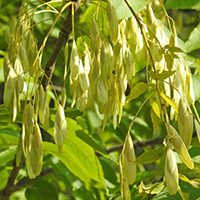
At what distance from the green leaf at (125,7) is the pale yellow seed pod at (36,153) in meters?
0.26

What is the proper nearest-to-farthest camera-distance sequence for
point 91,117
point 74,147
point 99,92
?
point 99,92
point 74,147
point 91,117

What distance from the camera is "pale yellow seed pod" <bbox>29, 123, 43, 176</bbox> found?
0.50 metres

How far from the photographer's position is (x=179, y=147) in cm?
43

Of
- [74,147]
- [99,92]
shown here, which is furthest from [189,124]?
[74,147]

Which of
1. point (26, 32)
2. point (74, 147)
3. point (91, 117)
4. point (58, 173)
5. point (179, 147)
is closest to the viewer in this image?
point (179, 147)

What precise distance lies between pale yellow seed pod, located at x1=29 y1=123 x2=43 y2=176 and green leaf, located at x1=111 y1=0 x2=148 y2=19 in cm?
26

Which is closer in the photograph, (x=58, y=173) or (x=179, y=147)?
(x=179, y=147)

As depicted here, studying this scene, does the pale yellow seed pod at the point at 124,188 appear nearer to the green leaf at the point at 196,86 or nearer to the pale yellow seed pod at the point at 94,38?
the pale yellow seed pod at the point at 94,38

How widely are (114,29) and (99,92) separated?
A: 0.11 meters


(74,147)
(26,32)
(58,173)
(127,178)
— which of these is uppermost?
(26,32)

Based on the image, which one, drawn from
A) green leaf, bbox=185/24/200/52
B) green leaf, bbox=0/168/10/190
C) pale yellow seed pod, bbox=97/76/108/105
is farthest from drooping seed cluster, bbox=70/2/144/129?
green leaf, bbox=0/168/10/190

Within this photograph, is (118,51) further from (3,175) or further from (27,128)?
(3,175)

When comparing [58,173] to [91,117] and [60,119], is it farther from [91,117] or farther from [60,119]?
[60,119]

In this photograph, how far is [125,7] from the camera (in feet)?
1.87
